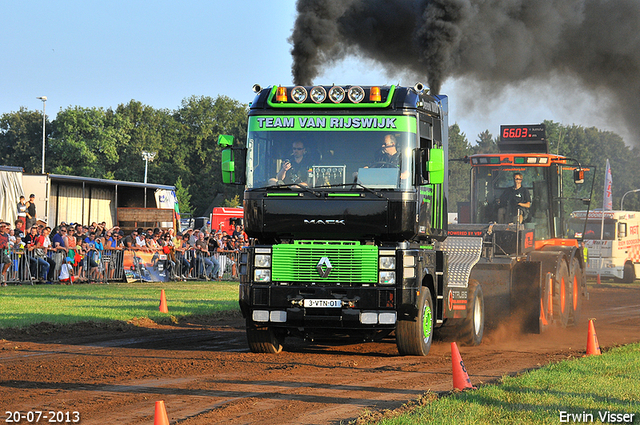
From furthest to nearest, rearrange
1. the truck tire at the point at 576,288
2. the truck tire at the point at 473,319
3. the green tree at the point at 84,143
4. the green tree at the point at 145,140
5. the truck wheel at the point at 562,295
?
the green tree at the point at 145,140 < the green tree at the point at 84,143 < the truck tire at the point at 576,288 < the truck wheel at the point at 562,295 < the truck tire at the point at 473,319

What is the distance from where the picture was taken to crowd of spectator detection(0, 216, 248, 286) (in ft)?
74.0

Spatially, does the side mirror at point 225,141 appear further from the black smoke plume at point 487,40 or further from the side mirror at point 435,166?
the black smoke plume at point 487,40

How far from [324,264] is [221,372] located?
2.02 m

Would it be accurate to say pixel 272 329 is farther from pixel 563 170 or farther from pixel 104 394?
pixel 563 170

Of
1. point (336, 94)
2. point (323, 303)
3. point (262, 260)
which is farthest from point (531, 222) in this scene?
point (262, 260)

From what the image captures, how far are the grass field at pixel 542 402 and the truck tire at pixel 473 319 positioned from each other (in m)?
3.11

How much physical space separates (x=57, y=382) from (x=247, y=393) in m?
2.21

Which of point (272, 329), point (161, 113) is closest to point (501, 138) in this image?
point (272, 329)

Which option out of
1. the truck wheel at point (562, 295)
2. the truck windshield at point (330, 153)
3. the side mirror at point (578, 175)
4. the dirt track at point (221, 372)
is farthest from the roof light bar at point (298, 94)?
the side mirror at point (578, 175)

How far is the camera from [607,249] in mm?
34688

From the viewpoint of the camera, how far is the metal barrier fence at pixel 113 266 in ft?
74.8

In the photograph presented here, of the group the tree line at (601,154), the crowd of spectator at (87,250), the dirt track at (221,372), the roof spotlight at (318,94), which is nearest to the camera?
the dirt track at (221,372)

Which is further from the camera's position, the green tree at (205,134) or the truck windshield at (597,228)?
the green tree at (205,134)

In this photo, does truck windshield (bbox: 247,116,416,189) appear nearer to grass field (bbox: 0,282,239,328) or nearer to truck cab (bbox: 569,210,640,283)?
grass field (bbox: 0,282,239,328)
